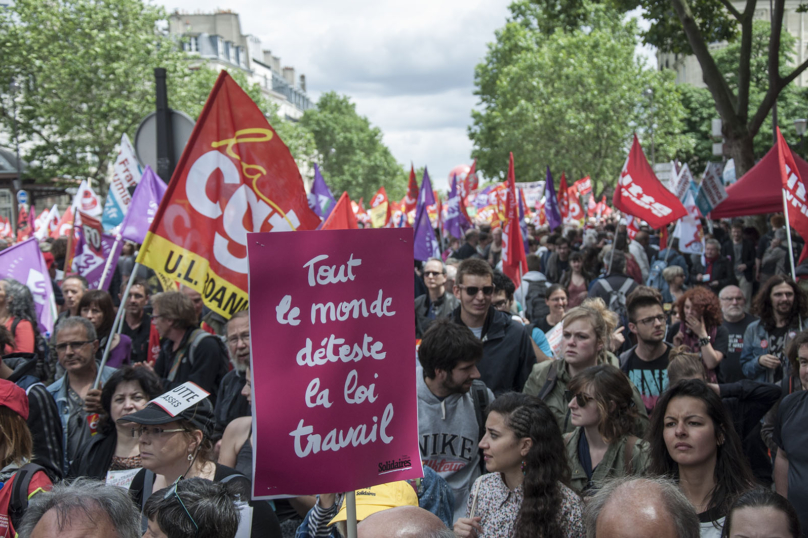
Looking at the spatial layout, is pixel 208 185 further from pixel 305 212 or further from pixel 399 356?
pixel 399 356

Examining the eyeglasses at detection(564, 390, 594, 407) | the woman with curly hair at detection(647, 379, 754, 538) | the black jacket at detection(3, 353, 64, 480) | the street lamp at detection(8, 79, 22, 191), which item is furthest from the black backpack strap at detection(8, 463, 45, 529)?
the street lamp at detection(8, 79, 22, 191)

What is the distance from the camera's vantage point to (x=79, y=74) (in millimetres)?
34688

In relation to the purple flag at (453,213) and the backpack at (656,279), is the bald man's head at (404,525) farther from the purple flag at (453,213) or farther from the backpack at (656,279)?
the purple flag at (453,213)

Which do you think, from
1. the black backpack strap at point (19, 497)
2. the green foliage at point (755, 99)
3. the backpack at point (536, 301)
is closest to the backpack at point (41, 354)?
the black backpack strap at point (19, 497)

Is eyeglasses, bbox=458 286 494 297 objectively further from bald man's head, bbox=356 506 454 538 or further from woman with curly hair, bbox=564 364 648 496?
bald man's head, bbox=356 506 454 538

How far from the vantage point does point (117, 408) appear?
4.00 metres

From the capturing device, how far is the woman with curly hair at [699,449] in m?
3.12

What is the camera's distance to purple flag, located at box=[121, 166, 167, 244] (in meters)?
7.42

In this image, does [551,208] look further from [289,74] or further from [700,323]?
[289,74]

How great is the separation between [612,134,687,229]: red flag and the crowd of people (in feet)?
13.3

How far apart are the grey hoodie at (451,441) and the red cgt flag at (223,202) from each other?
1.46m

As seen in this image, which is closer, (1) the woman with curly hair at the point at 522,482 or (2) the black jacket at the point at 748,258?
(1) the woman with curly hair at the point at 522,482

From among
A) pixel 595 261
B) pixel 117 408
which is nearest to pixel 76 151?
pixel 595 261

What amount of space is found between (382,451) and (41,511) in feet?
3.52
